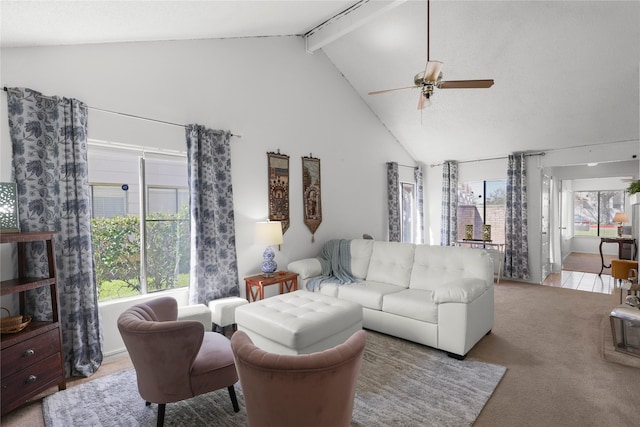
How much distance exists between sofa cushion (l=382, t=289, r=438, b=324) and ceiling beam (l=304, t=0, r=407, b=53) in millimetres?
3206

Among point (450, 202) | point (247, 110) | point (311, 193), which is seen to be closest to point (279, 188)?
point (311, 193)

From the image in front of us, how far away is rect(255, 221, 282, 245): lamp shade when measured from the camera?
391 cm

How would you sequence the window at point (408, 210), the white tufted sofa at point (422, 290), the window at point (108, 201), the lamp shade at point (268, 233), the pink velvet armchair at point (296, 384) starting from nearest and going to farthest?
1. the pink velvet armchair at point (296, 384)
2. the white tufted sofa at point (422, 290)
3. the window at point (108, 201)
4. the lamp shade at point (268, 233)
5. the window at point (408, 210)

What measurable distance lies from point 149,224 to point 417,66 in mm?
4277

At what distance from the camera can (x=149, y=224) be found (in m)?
3.37

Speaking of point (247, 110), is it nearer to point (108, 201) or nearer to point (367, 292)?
point (108, 201)

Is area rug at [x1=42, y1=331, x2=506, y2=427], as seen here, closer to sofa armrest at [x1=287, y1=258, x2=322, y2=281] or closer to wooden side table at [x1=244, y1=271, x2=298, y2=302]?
wooden side table at [x1=244, y1=271, x2=298, y2=302]

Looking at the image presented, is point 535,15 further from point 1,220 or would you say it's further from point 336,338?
point 1,220

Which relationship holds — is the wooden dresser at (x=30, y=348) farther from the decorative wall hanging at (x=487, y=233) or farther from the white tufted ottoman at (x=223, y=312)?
Answer: the decorative wall hanging at (x=487, y=233)

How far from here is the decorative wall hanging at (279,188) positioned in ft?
14.3

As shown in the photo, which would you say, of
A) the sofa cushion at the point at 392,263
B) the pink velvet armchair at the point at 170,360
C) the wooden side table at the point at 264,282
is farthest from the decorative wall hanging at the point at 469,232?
the pink velvet armchair at the point at 170,360

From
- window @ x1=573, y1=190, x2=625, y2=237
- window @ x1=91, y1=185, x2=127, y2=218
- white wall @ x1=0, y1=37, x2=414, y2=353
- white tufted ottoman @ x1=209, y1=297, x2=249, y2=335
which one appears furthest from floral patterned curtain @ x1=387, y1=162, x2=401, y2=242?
window @ x1=573, y1=190, x2=625, y2=237

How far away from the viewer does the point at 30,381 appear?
217 cm

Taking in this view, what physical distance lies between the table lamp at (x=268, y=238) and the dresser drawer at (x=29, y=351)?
2.06m
